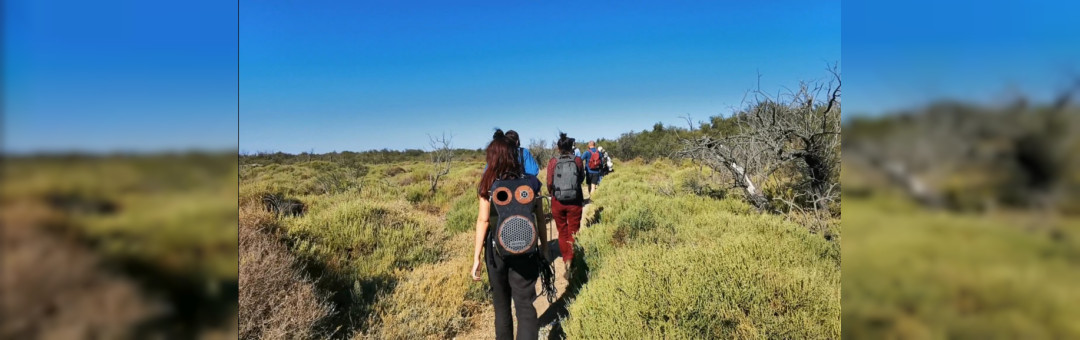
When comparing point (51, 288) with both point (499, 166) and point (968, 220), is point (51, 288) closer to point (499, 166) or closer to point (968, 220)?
point (968, 220)

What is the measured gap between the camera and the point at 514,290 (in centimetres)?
286

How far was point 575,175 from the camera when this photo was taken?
15.9ft

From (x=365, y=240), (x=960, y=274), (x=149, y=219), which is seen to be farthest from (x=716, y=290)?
(x=365, y=240)

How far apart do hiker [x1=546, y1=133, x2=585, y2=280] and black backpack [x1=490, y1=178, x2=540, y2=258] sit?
1992mm

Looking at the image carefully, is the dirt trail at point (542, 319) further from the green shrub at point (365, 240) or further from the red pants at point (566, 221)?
the green shrub at point (365, 240)

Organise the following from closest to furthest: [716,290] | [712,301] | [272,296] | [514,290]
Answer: [514,290]
[712,301]
[716,290]
[272,296]

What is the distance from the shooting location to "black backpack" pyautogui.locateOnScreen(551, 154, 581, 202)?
485 centimetres

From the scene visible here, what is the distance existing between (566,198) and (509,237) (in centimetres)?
221

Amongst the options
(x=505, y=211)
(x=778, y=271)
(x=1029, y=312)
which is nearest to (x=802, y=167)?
(x=778, y=271)

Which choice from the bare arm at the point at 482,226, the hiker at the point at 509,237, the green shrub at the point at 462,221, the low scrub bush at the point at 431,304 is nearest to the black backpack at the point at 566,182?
the low scrub bush at the point at 431,304

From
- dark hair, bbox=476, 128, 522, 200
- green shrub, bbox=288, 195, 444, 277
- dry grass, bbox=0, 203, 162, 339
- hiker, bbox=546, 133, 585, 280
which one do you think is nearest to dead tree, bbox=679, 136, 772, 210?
hiker, bbox=546, 133, 585, 280

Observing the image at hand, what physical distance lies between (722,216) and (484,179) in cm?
428

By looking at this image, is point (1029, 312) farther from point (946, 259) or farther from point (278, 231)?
point (278, 231)

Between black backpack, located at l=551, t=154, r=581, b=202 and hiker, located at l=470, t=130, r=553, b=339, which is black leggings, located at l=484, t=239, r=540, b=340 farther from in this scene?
black backpack, located at l=551, t=154, r=581, b=202
